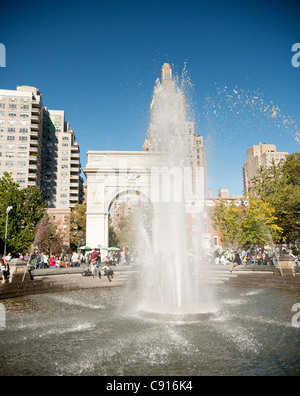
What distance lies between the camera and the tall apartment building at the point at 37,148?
2446 inches

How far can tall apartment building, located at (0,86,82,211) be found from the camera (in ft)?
204

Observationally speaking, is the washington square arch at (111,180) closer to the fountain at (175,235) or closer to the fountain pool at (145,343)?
the fountain at (175,235)

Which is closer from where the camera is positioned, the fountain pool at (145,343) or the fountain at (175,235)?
the fountain pool at (145,343)

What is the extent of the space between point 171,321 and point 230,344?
6.49 feet

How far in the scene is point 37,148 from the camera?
65.0 metres

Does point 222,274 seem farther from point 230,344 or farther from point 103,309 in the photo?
point 230,344

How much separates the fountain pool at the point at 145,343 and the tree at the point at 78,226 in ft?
151

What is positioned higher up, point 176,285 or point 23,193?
point 23,193

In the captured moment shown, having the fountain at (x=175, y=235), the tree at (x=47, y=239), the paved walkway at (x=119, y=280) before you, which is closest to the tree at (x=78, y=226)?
the tree at (x=47, y=239)

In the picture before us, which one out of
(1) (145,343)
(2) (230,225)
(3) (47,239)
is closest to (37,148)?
(3) (47,239)

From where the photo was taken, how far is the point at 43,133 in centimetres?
7194

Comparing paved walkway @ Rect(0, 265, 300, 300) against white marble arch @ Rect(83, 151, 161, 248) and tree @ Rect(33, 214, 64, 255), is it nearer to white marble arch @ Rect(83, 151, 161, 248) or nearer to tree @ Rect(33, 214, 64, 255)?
white marble arch @ Rect(83, 151, 161, 248)

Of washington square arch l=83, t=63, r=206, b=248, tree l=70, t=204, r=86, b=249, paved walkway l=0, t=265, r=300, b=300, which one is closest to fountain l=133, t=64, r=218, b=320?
paved walkway l=0, t=265, r=300, b=300
